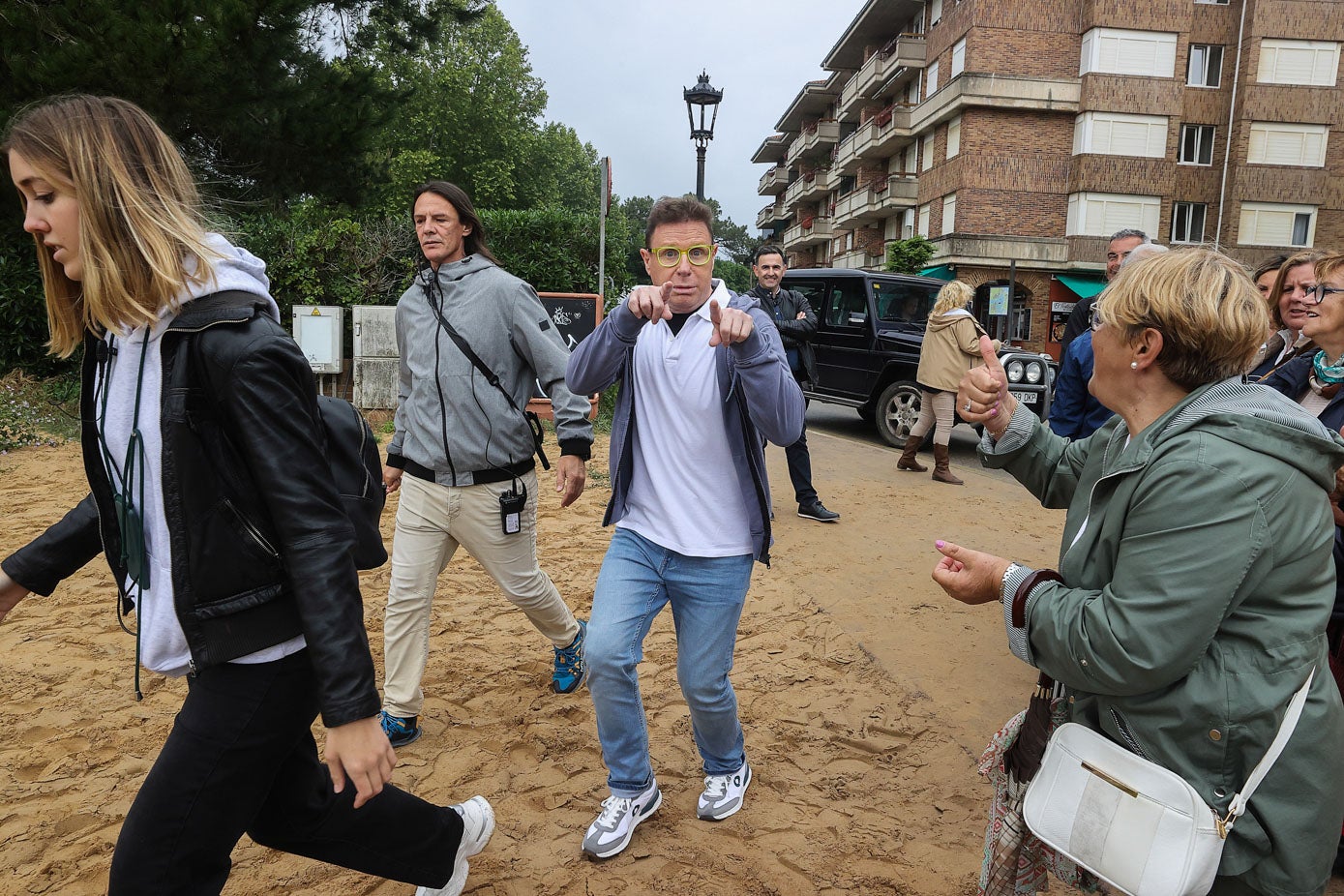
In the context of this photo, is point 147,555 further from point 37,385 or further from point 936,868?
point 37,385

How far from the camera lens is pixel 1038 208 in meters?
31.0

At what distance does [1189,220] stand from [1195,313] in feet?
118

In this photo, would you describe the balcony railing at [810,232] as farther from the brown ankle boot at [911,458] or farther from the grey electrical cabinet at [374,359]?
the brown ankle boot at [911,458]

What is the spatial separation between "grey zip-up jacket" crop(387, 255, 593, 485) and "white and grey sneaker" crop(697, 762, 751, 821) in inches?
50.8

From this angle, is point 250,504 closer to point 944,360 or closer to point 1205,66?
point 944,360

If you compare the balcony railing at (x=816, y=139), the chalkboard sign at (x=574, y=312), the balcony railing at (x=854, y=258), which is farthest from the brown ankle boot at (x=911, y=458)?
the balcony railing at (x=816, y=139)

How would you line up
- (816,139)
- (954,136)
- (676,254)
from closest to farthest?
(676,254), (954,136), (816,139)

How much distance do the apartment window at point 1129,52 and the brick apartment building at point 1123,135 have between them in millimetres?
47

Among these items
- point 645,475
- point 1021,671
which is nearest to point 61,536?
point 645,475

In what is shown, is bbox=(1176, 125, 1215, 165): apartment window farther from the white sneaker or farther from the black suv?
the white sneaker

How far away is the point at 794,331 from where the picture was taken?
754 centimetres

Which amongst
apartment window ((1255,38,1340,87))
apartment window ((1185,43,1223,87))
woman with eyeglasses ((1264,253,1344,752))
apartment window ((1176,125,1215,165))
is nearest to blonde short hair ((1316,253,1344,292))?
woman with eyeglasses ((1264,253,1344,752))

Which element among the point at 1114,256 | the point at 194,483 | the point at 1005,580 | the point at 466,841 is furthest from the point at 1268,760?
the point at 1114,256

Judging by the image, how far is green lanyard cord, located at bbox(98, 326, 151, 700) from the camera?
163 centimetres
